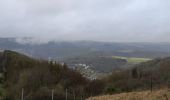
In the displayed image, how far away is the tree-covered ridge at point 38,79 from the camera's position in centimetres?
11677

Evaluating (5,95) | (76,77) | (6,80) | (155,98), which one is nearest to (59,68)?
(76,77)

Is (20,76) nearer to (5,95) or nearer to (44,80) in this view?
(44,80)

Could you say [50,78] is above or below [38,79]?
below

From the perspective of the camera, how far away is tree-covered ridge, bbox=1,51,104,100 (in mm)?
116769

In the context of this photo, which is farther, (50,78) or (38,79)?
(50,78)

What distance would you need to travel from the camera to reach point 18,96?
115m

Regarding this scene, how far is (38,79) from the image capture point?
132375mm

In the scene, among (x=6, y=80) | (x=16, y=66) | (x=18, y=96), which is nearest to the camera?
(x=18, y=96)

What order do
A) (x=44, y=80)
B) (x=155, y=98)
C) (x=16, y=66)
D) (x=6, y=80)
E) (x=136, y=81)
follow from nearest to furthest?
(x=155, y=98) < (x=136, y=81) < (x=44, y=80) < (x=6, y=80) < (x=16, y=66)

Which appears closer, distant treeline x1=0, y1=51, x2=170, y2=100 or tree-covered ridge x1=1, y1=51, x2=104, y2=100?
tree-covered ridge x1=1, y1=51, x2=104, y2=100

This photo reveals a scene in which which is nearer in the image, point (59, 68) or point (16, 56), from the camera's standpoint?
point (59, 68)

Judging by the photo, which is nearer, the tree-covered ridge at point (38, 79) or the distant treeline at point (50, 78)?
the tree-covered ridge at point (38, 79)

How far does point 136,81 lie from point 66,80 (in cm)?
2690

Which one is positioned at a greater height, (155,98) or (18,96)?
(155,98)
